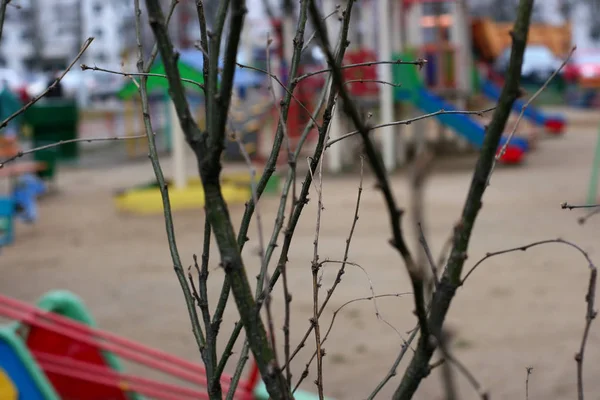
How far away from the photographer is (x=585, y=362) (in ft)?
13.2

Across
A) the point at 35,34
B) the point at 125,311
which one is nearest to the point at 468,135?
the point at 125,311

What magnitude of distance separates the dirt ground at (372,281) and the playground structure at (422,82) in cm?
171

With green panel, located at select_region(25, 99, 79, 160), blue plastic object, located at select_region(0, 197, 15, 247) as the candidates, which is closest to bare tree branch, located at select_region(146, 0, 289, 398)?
blue plastic object, located at select_region(0, 197, 15, 247)

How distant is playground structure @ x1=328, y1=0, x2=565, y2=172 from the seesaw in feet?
25.1

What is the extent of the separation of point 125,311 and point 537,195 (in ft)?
18.8

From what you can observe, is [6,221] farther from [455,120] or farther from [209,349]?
[455,120]

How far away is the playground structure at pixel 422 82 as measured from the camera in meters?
11.9

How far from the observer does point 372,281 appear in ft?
18.8

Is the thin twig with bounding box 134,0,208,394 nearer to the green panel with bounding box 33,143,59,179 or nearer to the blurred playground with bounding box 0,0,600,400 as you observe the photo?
the blurred playground with bounding box 0,0,600,400

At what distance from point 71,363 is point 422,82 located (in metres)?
10.2

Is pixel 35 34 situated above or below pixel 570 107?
above

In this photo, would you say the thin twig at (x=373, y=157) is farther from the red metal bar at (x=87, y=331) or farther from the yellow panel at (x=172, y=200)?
the yellow panel at (x=172, y=200)

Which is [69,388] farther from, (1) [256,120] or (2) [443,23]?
(2) [443,23]

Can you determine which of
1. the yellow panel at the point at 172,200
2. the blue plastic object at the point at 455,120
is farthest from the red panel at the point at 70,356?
the blue plastic object at the point at 455,120
